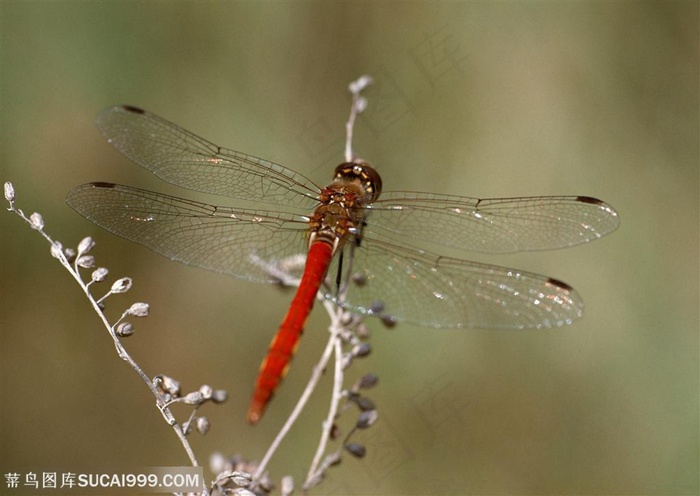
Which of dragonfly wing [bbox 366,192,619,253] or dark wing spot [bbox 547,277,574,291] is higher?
dragonfly wing [bbox 366,192,619,253]

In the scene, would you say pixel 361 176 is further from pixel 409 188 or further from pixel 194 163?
pixel 409 188

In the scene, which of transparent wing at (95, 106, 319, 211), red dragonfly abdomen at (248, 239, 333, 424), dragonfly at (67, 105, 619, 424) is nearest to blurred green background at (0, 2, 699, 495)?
transparent wing at (95, 106, 319, 211)

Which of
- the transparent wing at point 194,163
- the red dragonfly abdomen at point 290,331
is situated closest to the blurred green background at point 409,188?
the transparent wing at point 194,163

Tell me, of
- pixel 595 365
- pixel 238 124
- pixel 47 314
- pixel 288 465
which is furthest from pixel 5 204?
pixel 595 365

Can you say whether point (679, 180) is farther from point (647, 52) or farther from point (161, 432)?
point (161, 432)

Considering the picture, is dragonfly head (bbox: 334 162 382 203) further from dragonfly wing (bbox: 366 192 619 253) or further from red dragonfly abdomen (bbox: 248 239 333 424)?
red dragonfly abdomen (bbox: 248 239 333 424)
